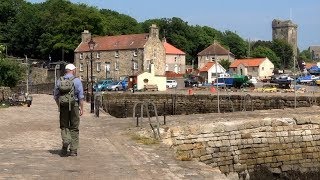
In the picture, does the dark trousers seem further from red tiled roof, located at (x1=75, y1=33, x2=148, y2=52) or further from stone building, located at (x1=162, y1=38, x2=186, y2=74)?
stone building, located at (x1=162, y1=38, x2=186, y2=74)

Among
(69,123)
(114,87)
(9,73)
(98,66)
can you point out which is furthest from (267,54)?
(69,123)

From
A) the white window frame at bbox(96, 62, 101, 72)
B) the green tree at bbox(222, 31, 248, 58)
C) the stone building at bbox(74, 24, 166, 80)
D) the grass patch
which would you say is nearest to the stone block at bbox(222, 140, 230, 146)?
the grass patch

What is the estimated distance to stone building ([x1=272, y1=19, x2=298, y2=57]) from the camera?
148m

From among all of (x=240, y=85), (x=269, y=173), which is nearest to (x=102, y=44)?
(x=240, y=85)

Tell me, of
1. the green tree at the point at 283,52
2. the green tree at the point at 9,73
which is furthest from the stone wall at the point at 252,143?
the green tree at the point at 283,52

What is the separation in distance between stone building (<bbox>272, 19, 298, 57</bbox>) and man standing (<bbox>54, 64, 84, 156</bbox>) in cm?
14028

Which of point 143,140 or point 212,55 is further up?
point 212,55

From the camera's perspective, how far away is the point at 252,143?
16.2 m

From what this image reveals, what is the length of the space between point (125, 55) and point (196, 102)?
28.4 metres

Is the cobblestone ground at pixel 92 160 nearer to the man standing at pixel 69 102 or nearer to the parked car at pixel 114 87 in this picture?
the man standing at pixel 69 102

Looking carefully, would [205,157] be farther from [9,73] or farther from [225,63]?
[225,63]

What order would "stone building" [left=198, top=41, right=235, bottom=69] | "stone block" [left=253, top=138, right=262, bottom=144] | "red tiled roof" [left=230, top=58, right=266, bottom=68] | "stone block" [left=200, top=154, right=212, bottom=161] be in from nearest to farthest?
"stone block" [left=200, top=154, right=212, bottom=161] < "stone block" [left=253, top=138, right=262, bottom=144] < "red tiled roof" [left=230, top=58, right=266, bottom=68] < "stone building" [left=198, top=41, right=235, bottom=69]

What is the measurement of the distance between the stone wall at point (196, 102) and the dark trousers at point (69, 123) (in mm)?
26465

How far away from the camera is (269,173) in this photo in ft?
52.1
